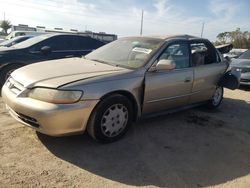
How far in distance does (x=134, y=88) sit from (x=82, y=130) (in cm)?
101

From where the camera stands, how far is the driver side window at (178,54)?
497 cm

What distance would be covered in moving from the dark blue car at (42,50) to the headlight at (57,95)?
370 centimetres

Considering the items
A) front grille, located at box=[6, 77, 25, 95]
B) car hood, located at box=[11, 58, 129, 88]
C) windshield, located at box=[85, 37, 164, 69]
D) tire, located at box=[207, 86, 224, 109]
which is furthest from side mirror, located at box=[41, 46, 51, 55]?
tire, located at box=[207, 86, 224, 109]

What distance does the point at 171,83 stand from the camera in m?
4.91

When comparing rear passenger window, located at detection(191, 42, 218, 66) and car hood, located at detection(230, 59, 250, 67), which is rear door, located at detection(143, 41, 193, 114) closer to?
rear passenger window, located at detection(191, 42, 218, 66)

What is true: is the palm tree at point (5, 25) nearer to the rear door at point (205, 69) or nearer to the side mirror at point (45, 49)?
the side mirror at point (45, 49)

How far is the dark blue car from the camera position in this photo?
7.08 m

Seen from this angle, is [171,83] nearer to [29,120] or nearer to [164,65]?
[164,65]

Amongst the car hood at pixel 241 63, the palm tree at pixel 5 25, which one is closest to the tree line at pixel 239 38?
the car hood at pixel 241 63

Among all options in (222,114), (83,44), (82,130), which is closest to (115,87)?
(82,130)

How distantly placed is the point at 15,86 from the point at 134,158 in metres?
1.91

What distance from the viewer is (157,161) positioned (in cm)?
383

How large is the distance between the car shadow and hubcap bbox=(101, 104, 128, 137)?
187 mm

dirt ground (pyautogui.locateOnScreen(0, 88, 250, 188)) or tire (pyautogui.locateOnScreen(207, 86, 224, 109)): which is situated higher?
tire (pyautogui.locateOnScreen(207, 86, 224, 109))
